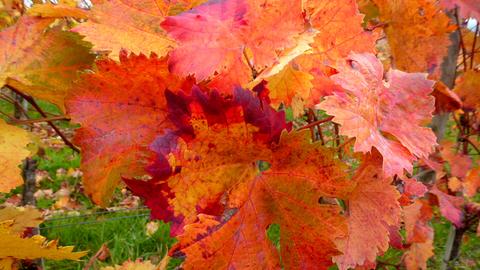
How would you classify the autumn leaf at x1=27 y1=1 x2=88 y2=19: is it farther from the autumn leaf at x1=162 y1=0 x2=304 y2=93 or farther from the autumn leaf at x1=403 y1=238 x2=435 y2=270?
the autumn leaf at x1=403 y1=238 x2=435 y2=270

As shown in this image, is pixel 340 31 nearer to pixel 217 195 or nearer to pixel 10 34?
pixel 217 195

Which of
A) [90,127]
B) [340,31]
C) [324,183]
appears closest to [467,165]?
[340,31]

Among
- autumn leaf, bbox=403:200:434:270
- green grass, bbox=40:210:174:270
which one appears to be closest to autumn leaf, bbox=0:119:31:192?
autumn leaf, bbox=403:200:434:270

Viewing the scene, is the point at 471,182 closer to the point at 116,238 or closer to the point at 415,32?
the point at 415,32

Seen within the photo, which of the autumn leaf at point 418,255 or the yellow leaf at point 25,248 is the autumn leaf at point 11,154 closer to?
the yellow leaf at point 25,248

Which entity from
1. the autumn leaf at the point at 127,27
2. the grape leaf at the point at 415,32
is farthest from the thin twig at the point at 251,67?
the grape leaf at the point at 415,32

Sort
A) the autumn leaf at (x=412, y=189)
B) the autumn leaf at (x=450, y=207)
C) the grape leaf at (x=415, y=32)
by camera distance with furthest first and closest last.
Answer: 1. the autumn leaf at (x=450, y=207)
2. the grape leaf at (x=415, y=32)
3. the autumn leaf at (x=412, y=189)

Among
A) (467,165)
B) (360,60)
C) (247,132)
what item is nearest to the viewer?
(247,132)

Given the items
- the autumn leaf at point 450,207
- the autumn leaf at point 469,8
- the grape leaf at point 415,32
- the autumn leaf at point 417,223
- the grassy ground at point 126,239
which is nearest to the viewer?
the grape leaf at point 415,32
